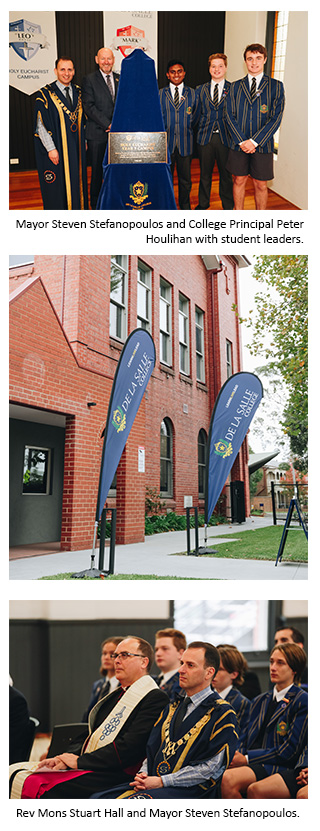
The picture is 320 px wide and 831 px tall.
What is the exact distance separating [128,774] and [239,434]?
6.76ft

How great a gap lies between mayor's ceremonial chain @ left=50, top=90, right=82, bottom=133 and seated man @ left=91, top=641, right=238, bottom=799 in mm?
2939

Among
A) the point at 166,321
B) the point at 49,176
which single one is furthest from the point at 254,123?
the point at 166,321

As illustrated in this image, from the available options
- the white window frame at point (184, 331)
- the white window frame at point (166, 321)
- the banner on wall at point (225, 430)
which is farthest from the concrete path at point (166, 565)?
the white window frame at point (166, 321)

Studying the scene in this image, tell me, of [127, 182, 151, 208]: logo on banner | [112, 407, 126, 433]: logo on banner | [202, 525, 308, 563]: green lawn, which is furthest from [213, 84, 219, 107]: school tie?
[202, 525, 308, 563]: green lawn

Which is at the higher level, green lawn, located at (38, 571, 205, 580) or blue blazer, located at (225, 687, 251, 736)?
green lawn, located at (38, 571, 205, 580)

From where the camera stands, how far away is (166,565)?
3.46m

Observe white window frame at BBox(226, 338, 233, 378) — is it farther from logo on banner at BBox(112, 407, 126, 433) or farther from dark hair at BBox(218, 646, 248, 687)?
dark hair at BBox(218, 646, 248, 687)

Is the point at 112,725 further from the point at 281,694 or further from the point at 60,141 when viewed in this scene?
the point at 60,141

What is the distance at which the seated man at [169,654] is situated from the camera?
2.54 metres

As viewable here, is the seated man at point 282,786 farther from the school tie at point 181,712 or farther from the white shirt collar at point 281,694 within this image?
the school tie at point 181,712

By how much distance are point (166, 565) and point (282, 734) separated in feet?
4.54

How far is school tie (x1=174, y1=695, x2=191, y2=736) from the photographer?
2.02 meters
